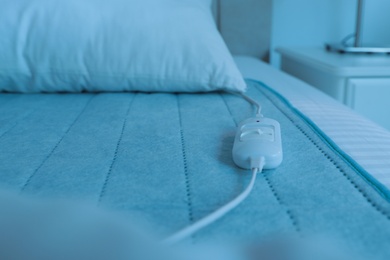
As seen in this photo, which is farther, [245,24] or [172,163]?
[245,24]

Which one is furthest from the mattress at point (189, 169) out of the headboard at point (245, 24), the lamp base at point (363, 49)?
the headboard at point (245, 24)

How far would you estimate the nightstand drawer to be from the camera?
40.7 inches

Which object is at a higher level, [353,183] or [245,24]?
[245,24]

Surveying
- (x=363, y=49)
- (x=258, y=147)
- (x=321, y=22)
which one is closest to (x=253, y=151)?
(x=258, y=147)

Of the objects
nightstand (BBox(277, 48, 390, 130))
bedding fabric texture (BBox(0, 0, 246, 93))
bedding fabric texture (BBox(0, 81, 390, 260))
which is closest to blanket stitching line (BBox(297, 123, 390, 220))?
bedding fabric texture (BBox(0, 81, 390, 260))

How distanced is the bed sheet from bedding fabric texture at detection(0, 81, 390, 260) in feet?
0.09

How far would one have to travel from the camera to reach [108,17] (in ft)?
2.72

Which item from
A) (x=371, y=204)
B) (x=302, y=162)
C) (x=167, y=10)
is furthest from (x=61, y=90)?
(x=371, y=204)

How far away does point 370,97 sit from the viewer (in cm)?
104

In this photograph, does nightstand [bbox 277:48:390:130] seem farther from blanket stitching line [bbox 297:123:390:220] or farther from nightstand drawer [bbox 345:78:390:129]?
blanket stitching line [bbox 297:123:390:220]

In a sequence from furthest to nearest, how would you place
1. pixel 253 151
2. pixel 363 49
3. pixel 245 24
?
pixel 245 24, pixel 363 49, pixel 253 151

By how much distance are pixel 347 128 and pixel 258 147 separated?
0.22m

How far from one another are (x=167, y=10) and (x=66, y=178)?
1.62 ft

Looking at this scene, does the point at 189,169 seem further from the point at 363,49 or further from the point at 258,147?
the point at 363,49
